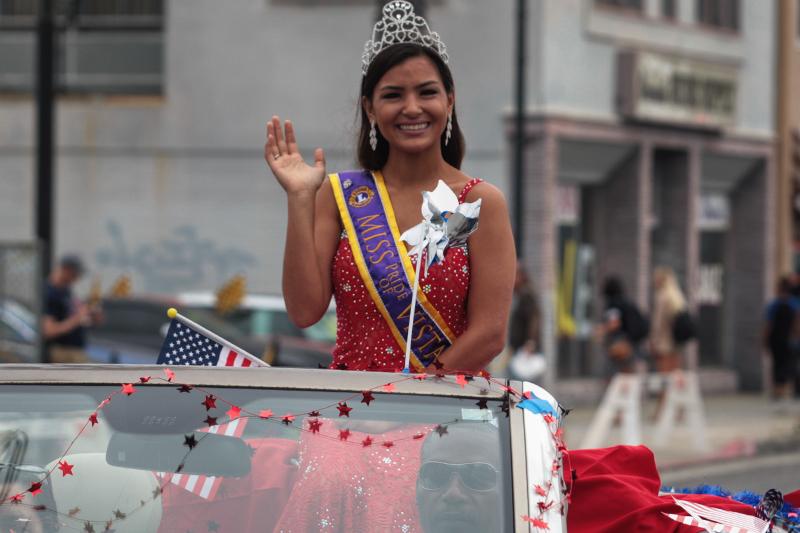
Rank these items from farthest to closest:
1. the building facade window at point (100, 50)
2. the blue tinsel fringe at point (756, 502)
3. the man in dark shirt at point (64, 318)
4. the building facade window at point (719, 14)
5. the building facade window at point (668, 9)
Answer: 1. the building facade window at point (719, 14)
2. the building facade window at point (668, 9)
3. the building facade window at point (100, 50)
4. the man in dark shirt at point (64, 318)
5. the blue tinsel fringe at point (756, 502)

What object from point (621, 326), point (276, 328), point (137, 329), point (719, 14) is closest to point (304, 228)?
point (137, 329)

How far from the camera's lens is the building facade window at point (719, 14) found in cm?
2505

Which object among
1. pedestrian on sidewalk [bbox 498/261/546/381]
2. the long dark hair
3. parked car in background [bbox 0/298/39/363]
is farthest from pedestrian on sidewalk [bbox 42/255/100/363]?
the long dark hair

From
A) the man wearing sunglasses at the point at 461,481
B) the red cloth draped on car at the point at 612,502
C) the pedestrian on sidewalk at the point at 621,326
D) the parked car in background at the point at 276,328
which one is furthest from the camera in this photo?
the pedestrian on sidewalk at the point at 621,326

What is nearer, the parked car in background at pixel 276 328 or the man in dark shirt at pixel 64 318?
the parked car in background at pixel 276 328

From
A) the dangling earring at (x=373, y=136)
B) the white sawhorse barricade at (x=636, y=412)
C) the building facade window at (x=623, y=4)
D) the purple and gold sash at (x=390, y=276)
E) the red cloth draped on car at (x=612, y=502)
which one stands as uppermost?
the building facade window at (x=623, y=4)

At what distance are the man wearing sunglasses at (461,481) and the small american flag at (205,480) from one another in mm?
384

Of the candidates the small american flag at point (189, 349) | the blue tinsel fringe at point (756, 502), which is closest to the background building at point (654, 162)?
the blue tinsel fringe at point (756, 502)

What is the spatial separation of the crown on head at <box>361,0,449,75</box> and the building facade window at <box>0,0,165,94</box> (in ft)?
64.5

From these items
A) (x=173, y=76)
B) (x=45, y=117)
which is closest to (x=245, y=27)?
(x=173, y=76)

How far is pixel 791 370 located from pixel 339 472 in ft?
67.9

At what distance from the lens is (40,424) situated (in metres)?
3.79

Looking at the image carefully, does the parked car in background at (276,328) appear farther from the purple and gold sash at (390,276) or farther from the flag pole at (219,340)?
the flag pole at (219,340)

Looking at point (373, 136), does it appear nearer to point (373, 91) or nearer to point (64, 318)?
point (373, 91)
